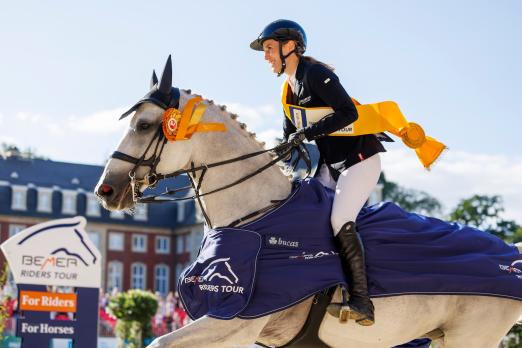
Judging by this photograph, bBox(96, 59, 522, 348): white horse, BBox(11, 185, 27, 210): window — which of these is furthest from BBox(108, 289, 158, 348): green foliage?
BBox(11, 185, 27, 210): window

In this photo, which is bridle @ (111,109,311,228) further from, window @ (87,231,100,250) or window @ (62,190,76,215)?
window @ (87,231,100,250)

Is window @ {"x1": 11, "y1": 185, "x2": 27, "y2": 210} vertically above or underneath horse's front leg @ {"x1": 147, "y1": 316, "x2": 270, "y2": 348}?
Answer: above

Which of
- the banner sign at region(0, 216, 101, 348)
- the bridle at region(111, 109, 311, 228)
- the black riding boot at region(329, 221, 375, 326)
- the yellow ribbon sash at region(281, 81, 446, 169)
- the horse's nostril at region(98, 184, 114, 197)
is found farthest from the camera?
the banner sign at region(0, 216, 101, 348)

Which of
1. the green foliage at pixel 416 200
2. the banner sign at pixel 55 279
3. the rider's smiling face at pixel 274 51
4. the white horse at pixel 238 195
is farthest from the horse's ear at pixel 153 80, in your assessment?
the green foliage at pixel 416 200

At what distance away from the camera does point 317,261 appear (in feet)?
21.9

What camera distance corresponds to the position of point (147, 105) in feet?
22.0

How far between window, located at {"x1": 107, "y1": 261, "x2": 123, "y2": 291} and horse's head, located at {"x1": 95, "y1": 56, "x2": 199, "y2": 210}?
70053 mm

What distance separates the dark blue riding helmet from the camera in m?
7.00

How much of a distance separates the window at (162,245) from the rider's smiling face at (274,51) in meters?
73.2

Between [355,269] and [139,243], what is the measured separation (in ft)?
238

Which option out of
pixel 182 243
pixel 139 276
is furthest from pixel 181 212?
pixel 139 276

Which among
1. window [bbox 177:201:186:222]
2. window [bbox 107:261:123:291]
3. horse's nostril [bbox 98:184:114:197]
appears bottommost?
window [bbox 107:261:123:291]

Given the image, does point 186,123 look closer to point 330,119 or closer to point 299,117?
point 299,117

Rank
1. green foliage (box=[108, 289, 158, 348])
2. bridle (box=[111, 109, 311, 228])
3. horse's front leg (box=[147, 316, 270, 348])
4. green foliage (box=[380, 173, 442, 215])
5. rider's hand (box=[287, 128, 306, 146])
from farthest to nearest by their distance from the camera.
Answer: green foliage (box=[380, 173, 442, 215]) → green foliage (box=[108, 289, 158, 348]) → rider's hand (box=[287, 128, 306, 146]) → bridle (box=[111, 109, 311, 228]) → horse's front leg (box=[147, 316, 270, 348])
